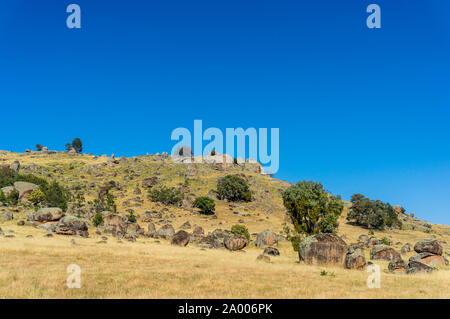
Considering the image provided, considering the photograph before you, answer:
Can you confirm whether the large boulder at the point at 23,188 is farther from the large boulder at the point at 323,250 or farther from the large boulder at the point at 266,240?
the large boulder at the point at 323,250

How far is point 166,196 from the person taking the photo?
10100 cm

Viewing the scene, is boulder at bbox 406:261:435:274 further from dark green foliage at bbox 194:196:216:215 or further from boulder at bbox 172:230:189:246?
dark green foliage at bbox 194:196:216:215

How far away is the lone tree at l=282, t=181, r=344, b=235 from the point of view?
46.7m

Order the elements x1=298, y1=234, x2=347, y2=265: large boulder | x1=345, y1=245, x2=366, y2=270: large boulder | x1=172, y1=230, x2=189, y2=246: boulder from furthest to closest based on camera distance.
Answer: x1=172, y1=230, x2=189, y2=246: boulder, x1=298, y1=234, x2=347, y2=265: large boulder, x1=345, y1=245, x2=366, y2=270: large boulder

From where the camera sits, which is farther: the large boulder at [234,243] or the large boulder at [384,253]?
the large boulder at [234,243]

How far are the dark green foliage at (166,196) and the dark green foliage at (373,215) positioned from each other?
53.8 meters

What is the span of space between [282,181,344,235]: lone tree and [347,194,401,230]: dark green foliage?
148ft

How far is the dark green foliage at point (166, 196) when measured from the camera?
101 meters

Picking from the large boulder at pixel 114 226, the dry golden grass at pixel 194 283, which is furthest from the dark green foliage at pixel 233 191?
the dry golden grass at pixel 194 283

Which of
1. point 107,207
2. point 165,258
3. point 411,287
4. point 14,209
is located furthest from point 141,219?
point 411,287

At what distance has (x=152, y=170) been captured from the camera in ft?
446

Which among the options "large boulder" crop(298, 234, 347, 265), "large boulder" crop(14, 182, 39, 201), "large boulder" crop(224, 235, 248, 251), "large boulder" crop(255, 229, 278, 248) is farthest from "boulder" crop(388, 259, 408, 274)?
"large boulder" crop(14, 182, 39, 201)

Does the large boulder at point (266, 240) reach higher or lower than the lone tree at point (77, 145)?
lower
